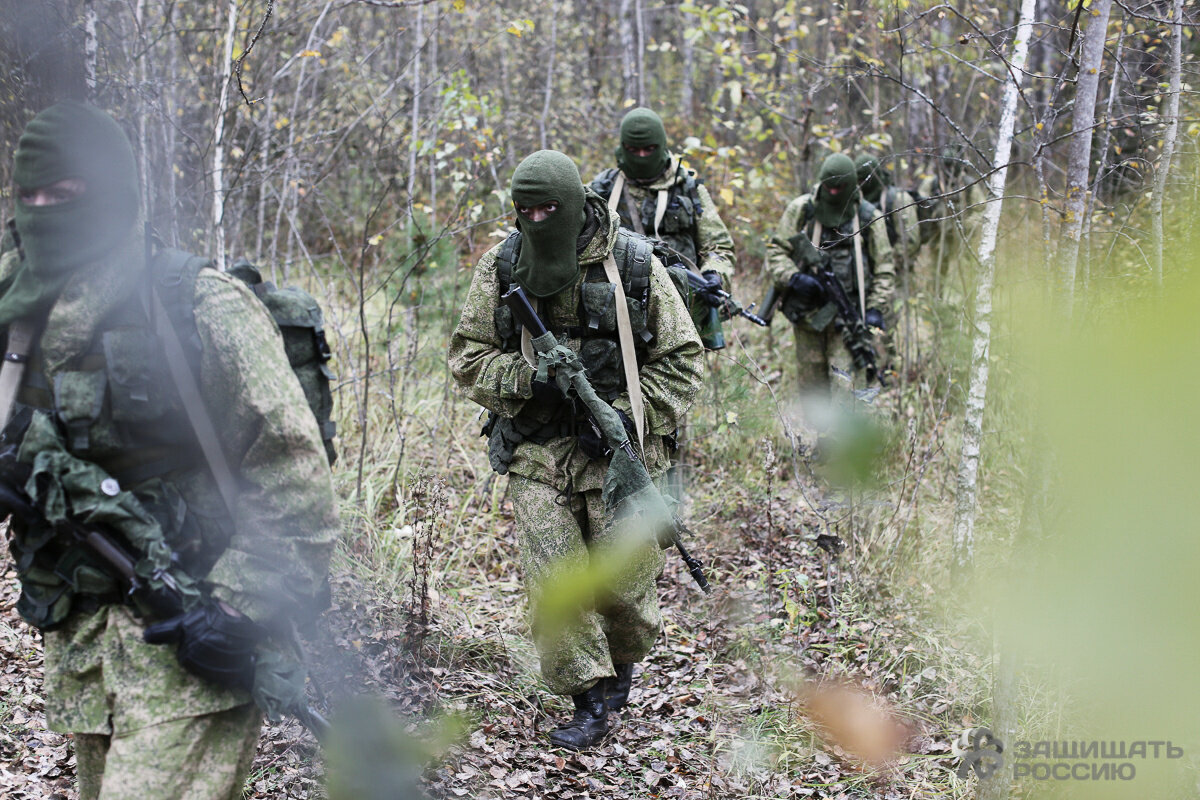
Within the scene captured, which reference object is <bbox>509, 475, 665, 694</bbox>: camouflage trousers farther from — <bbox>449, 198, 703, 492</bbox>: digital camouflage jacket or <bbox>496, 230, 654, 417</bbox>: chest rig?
<bbox>496, 230, 654, 417</bbox>: chest rig

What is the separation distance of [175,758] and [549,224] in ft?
7.41

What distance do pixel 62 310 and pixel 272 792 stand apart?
2.25 meters

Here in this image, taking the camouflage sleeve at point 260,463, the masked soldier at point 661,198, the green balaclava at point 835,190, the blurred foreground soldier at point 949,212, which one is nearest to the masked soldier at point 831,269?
the green balaclava at point 835,190

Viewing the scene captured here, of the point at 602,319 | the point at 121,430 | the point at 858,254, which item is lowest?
the point at 858,254

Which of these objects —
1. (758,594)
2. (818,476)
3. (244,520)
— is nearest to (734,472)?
(818,476)

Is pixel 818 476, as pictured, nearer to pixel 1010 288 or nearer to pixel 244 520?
pixel 1010 288

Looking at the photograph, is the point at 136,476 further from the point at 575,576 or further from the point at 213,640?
the point at 575,576

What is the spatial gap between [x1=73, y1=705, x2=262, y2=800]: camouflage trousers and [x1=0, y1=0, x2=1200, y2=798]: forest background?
4.79 ft

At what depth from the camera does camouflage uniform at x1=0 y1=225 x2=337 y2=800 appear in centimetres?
223

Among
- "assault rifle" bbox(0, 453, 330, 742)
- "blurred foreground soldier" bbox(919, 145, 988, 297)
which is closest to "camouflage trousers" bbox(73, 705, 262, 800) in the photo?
"assault rifle" bbox(0, 453, 330, 742)

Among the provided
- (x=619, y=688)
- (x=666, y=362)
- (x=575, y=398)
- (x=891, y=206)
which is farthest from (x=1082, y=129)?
(x=891, y=206)

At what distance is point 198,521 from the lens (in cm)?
238

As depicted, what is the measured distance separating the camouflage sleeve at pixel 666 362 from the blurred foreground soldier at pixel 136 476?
1826 mm

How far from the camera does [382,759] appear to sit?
2984 millimetres
